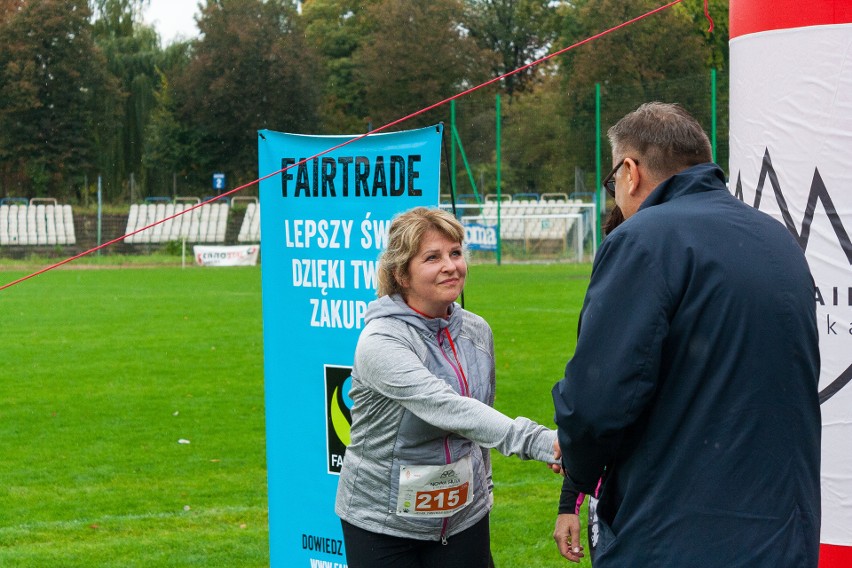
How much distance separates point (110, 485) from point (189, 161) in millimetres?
47148

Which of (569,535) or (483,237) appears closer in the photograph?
(569,535)

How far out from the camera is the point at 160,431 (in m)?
10.2

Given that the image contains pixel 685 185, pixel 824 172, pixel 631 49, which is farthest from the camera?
pixel 631 49

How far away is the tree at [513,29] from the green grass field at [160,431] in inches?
1522

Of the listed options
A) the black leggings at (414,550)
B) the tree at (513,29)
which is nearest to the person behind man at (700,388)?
the black leggings at (414,550)

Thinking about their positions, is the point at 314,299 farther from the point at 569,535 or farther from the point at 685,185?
the point at 685,185

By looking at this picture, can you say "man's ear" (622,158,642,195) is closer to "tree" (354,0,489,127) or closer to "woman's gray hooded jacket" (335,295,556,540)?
"woman's gray hooded jacket" (335,295,556,540)

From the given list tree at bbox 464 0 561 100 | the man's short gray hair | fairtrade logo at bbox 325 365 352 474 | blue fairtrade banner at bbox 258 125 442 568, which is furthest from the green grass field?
tree at bbox 464 0 561 100

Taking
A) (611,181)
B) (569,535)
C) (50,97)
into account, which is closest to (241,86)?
(50,97)

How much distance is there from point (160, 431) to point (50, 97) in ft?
148

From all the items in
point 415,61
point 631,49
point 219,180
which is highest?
point 415,61

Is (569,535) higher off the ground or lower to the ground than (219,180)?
lower

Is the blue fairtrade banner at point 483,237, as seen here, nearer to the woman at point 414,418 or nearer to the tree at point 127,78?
the tree at point 127,78

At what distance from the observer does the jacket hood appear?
346 cm
